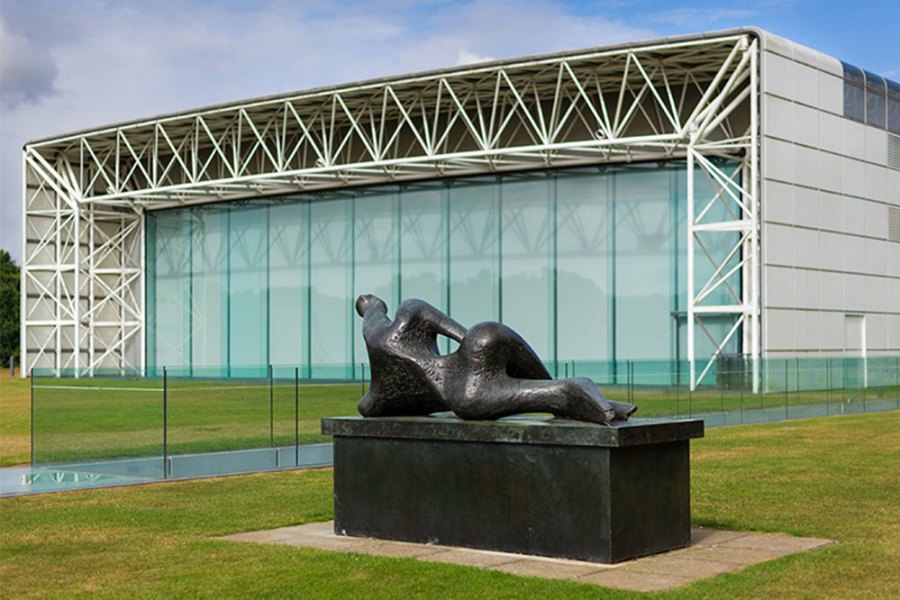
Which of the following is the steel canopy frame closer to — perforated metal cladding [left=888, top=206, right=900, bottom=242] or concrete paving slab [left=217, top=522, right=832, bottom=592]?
perforated metal cladding [left=888, top=206, right=900, bottom=242]

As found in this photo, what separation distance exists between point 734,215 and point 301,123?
55.8 feet

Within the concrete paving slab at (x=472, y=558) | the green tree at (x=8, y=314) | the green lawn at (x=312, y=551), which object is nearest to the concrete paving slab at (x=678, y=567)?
the green lawn at (x=312, y=551)

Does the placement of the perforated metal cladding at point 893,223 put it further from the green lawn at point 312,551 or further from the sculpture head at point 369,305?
the sculpture head at point 369,305

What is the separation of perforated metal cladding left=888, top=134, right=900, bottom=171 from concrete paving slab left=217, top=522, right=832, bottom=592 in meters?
38.2

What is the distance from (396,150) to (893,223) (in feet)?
64.0

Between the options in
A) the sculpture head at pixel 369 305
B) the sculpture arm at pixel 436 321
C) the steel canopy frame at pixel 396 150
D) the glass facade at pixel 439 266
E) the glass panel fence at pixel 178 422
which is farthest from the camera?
the glass facade at pixel 439 266

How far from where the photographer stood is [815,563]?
10836 mm

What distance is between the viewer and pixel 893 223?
47.8m

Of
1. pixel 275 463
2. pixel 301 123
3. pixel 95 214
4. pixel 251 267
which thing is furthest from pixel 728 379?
pixel 95 214

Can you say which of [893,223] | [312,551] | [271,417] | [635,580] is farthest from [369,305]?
[893,223]

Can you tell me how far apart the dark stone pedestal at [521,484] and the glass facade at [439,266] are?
27987mm

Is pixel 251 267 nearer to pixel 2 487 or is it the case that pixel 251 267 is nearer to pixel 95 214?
pixel 95 214

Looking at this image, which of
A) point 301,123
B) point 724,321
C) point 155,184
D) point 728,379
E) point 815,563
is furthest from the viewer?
point 155,184

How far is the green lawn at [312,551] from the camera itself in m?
9.88
